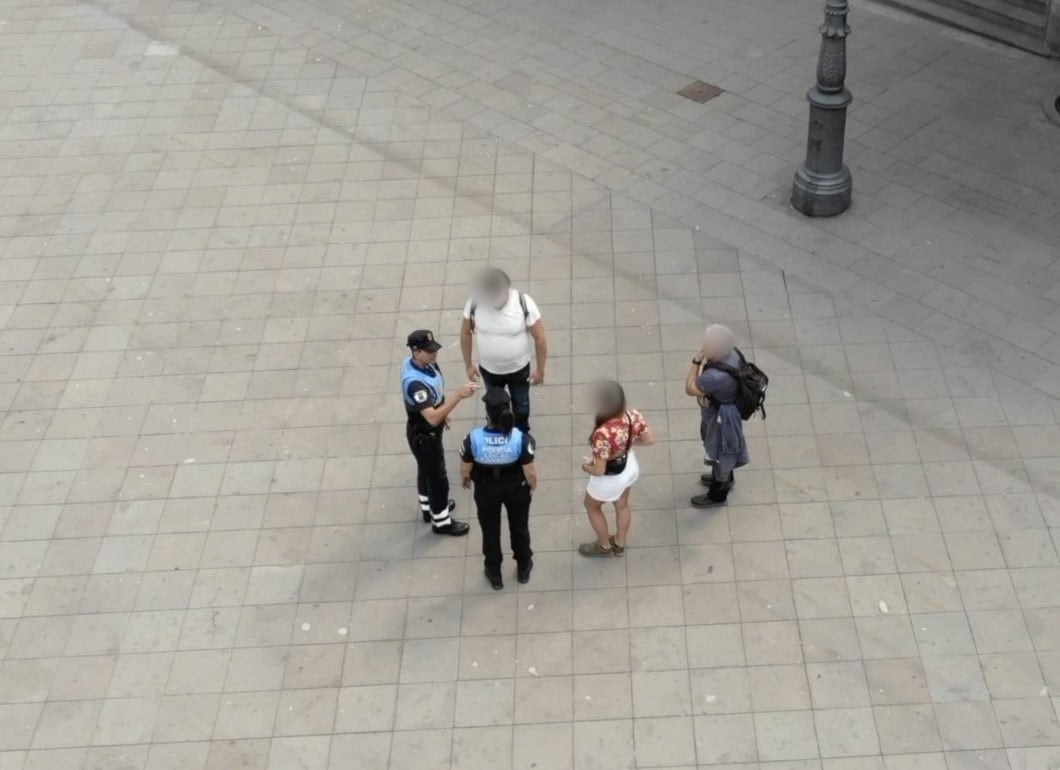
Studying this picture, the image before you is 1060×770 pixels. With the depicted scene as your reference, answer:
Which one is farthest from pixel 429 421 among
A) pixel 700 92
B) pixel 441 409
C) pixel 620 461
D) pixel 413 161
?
pixel 700 92

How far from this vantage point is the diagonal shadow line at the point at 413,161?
965 centimetres

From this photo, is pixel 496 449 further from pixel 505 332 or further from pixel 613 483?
pixel 505 332

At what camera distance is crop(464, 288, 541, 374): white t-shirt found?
8.60 m

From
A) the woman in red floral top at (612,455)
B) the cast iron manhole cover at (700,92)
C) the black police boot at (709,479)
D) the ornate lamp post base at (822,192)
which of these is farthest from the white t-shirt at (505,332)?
the cast iron manhole cover at (700,92)

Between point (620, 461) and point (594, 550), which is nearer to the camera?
point (620, 461)

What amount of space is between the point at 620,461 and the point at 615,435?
0.23 meters

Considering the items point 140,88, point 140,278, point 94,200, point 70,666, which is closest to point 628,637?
point 70,666

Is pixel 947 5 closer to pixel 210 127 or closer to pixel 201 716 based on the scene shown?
pixel 210 127

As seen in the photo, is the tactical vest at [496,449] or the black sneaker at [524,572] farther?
the black sneaker at [524,572]

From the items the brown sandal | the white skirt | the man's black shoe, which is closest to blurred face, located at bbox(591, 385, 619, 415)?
the white skirt

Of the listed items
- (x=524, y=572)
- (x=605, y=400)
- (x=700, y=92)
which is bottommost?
(x=700, y=92)

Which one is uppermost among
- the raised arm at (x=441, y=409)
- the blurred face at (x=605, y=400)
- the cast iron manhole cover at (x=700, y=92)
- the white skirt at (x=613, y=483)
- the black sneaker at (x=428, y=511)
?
the blurred face at (x=605, y=400)

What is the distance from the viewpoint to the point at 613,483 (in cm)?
816

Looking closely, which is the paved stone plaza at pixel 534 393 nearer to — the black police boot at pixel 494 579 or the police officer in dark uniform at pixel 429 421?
the black police boot at pixel 494 579
